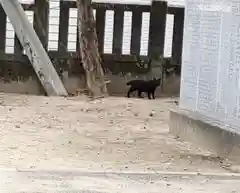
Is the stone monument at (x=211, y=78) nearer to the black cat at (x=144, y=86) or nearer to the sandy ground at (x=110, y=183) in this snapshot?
the sandy ground at (x=110, y=183)

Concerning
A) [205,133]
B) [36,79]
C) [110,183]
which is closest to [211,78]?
[205,133]

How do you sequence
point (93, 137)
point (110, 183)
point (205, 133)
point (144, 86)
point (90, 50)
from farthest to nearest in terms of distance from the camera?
point (144, 86) < point (90, 50) < point (93, 137) < point (205, 133) < point (110, 183)

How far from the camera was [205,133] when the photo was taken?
854cm

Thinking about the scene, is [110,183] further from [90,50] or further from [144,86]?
[144,86]

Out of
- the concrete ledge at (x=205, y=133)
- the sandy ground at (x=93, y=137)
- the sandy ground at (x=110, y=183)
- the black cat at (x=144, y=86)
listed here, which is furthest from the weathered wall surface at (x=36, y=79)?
the sandy ground at (x=110, y=183)

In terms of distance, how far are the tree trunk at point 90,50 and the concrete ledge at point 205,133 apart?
3.87 m

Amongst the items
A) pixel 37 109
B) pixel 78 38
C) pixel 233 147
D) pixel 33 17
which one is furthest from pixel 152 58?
pixel 233 147

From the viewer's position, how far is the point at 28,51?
43.7 ft

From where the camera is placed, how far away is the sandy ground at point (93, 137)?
748 cm

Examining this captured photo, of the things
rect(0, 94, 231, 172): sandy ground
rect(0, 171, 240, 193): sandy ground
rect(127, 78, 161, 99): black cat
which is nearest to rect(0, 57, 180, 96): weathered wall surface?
rect(127, 78, 161, 99): black cat

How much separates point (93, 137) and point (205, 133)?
151 cm

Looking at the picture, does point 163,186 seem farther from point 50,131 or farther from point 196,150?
point 50,131

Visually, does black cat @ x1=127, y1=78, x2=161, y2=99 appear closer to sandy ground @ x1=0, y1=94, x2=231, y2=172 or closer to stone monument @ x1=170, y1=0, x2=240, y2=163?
sandy ground @ x1=0, y1=94, x2=231, y2=172

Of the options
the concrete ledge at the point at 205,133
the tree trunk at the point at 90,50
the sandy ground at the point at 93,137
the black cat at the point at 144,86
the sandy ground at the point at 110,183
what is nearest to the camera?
the sandy ground at the point at 110,183
